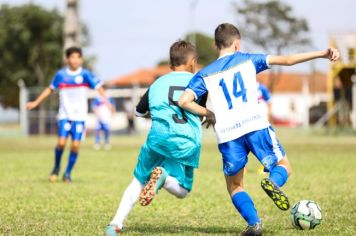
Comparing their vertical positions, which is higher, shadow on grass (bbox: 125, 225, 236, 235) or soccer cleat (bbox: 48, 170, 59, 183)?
shadow on grass (bbox: 125, 225, 236, 235)

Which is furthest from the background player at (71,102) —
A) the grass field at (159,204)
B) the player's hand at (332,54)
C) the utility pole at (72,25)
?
the utility pole at (72,25)

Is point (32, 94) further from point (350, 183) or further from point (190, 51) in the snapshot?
point (190, 51)

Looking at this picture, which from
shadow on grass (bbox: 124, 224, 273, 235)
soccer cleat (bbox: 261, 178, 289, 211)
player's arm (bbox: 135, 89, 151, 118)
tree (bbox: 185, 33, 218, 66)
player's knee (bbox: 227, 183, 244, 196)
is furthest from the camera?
tree (bbox: 185, 33, 218, 66)

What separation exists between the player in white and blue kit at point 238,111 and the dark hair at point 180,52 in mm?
248

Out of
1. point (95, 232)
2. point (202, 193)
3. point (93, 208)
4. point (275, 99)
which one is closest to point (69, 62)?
point (202, 193)

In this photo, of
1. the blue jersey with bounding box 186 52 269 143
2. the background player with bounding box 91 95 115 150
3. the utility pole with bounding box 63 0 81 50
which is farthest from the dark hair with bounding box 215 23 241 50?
the utility pole with bounding box 63 0 81 50

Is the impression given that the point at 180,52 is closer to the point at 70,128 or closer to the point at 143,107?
the point at 143,107

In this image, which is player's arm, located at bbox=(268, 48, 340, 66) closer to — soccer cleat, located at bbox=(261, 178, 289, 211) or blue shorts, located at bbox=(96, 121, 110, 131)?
soccer cleat, located at bbox=(261, 178, 289, 211)

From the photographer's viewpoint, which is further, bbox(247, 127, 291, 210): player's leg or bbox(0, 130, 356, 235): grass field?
bbox(0, 130, 356, 235): grass field

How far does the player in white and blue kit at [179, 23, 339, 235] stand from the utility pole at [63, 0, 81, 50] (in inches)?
1122

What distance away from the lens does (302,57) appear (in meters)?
6.82

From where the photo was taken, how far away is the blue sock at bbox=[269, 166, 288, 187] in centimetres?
684

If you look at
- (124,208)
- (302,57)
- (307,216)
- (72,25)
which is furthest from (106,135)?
(302,57)

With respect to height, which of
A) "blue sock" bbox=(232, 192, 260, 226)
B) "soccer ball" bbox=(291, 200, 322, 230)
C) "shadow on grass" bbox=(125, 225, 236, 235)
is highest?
"blue sock" bbox=(232, 192, 260, 226)
